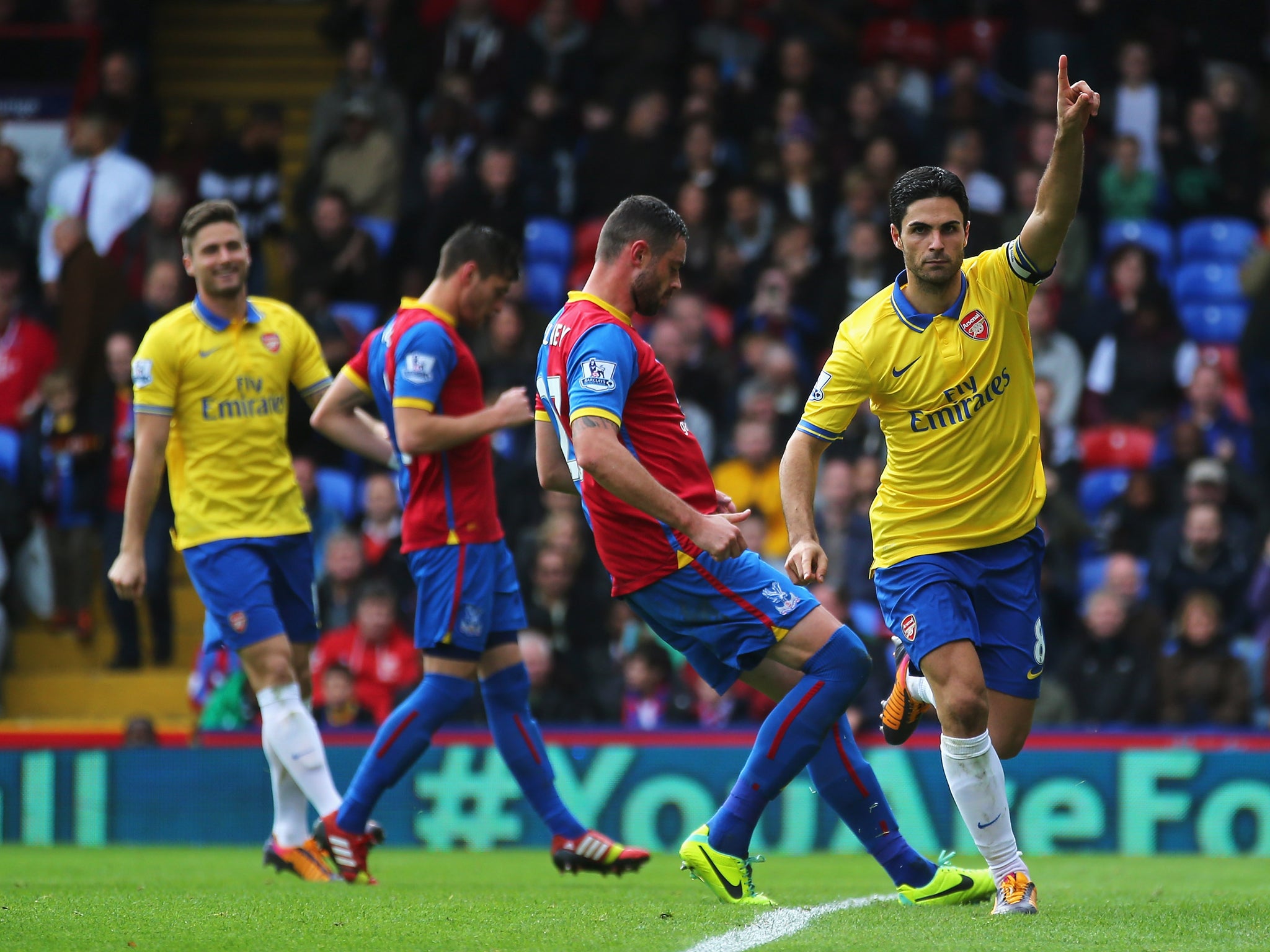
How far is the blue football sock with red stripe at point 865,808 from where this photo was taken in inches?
249

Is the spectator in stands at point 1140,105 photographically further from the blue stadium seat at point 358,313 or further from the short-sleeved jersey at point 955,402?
the short-sleeved jersey at point 955,402

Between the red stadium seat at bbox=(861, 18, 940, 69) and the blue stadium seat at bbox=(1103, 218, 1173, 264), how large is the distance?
2.56 meters

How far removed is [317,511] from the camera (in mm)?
13164

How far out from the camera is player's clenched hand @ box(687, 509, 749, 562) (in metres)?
5.76

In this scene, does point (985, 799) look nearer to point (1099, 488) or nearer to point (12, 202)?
point (1099, 488)

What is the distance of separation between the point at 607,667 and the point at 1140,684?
11.4ft

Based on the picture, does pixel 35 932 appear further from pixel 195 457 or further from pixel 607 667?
pixel 607 667

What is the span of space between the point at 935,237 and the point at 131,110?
36.7 ft

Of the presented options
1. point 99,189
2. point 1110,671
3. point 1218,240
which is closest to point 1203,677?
point 1110,671

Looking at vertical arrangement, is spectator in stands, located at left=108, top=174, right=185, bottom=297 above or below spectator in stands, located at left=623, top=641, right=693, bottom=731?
Answer: above

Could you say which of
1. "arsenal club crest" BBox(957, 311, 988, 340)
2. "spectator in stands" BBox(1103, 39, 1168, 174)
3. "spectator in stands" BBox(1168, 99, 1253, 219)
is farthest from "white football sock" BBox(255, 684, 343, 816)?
"spectator in stands" BBox(1103, 39, 1168, 174)

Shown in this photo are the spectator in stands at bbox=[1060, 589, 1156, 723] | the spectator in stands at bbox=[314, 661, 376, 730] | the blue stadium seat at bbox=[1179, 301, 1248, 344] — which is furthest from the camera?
the blue stadium seat at bbox=[1179, 301, 1248, 344]

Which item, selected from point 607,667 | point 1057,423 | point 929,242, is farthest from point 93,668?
point 929,242

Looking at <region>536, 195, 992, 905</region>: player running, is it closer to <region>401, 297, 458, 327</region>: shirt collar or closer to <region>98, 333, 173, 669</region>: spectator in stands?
<region>401, 297, 458, 327</region>: shirt collar
